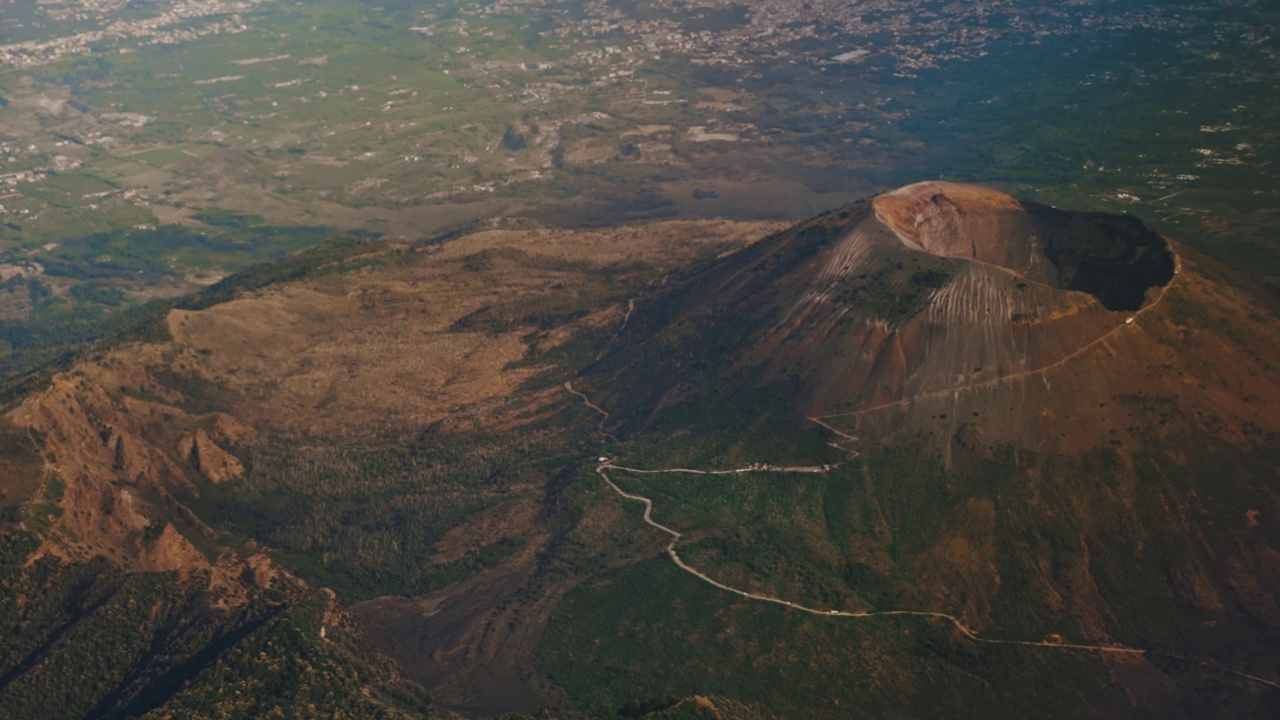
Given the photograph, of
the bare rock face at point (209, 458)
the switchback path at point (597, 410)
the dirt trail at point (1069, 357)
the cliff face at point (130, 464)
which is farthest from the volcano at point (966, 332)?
the cliff face at point (130, 464)

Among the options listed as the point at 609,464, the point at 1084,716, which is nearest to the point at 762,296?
the point at 609,464

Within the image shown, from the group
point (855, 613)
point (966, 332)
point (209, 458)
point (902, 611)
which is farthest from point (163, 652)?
point (966, 332)

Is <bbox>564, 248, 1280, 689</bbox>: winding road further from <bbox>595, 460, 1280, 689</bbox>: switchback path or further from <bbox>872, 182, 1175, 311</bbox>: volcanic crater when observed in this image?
<bbox>872, 182, 1175, 311</bbox>: volcanic crater

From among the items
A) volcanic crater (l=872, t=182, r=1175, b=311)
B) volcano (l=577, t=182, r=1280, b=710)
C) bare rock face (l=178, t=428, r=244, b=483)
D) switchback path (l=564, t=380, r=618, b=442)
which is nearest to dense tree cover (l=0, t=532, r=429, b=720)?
bare rock face (l=178, t=428, r=244, b=483)

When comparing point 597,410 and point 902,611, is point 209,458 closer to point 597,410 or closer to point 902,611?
point 597,410

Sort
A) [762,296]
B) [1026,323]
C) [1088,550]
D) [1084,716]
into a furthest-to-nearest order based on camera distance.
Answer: [762,296] → [1026,323] → [1088,550] → [1084,716]

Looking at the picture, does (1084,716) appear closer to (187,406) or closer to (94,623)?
(94,623)

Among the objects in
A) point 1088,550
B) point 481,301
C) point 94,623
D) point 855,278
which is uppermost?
point 855,278

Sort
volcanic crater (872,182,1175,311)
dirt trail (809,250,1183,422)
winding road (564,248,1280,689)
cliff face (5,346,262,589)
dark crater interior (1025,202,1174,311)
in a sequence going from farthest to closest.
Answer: volcanic crater (872,182,1175,311) < cliff face (5,346,262,589) < dark crater interior (1025,202,1174,311) < dirt trail (809,250,1183,422) < winding road (564,248,1280,689)
